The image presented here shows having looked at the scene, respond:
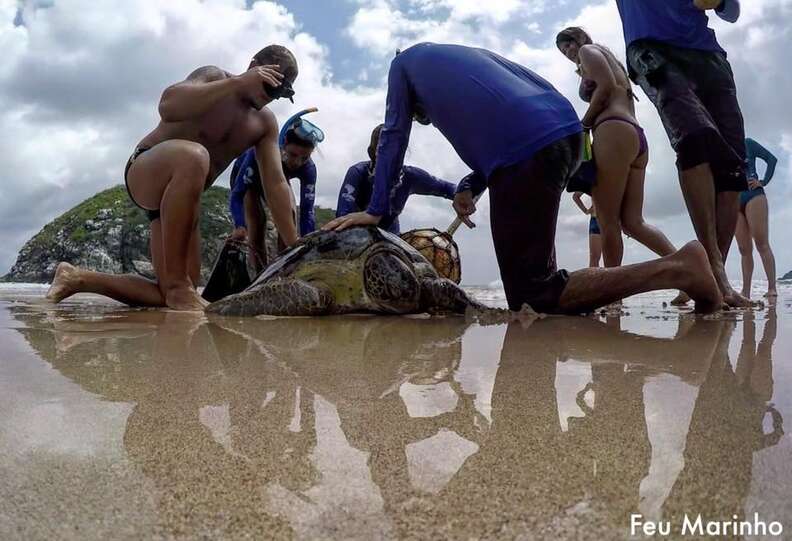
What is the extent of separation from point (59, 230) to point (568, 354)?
3329 cm

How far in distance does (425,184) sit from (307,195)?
1.25m

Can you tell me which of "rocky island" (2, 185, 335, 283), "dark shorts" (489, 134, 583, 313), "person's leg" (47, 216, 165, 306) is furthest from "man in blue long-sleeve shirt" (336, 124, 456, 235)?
"rocky island" (2, 185, 335, 283)

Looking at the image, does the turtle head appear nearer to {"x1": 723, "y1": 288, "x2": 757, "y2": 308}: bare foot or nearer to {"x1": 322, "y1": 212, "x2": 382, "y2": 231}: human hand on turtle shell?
{"x1": 322, "y1": 212, "x2": 382, "y2": 231}: human hand on turtle shell

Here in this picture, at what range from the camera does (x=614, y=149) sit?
3.77 m

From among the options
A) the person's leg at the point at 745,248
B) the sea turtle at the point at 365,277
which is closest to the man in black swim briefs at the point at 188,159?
the sea turtle at the point at 365,277

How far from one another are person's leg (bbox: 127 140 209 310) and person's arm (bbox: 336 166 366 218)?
1950mm

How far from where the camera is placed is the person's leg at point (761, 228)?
6320 mm

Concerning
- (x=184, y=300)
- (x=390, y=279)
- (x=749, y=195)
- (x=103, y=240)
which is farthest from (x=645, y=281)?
(x=103, y=240)

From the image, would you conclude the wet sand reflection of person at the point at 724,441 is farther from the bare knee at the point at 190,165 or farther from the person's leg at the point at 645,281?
the bare knee at the point at 190,165

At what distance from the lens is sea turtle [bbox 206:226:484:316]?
10.7 ft

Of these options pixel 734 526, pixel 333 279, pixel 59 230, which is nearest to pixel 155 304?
pixel 333 279

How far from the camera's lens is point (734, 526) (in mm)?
558

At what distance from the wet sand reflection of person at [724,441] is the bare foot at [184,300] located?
276 centimetres

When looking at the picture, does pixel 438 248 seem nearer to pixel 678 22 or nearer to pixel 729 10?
pixel 678 22
